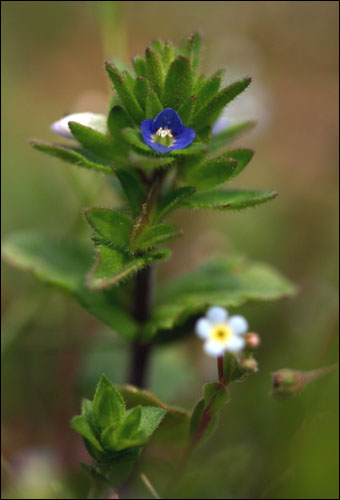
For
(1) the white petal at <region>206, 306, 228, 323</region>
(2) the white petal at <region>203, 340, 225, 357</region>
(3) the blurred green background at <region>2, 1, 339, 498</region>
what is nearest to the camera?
(2) the white petal at <region>203, 340, 225, 357</region>

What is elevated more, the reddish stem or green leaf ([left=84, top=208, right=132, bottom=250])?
green leaf ([left=84, top=208, right=132, bottom=250])

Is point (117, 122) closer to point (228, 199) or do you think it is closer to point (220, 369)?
point (228, 199)

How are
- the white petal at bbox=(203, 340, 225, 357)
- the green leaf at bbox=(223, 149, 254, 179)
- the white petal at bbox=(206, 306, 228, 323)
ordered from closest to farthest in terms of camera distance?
the white petal at bbox=(203, 340, 225, 357) < the white petal at bbox=(206, 306, 228, 323) < the green leaf at bbox=(223, 149, 254, 179)

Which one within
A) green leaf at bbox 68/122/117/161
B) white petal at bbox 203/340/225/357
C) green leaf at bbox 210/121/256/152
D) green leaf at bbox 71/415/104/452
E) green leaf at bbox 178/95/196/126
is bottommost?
green leaf at bbox 71/415/104/452

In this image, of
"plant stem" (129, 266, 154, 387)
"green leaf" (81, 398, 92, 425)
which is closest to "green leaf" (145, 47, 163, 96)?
"plant stem" (129, 266, 154, 387)

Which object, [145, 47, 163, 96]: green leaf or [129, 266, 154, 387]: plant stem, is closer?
[145, 47, 163, 96]: green leaf

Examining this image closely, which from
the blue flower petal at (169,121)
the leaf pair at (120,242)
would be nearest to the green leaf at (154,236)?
the leaf pair at (120,242)

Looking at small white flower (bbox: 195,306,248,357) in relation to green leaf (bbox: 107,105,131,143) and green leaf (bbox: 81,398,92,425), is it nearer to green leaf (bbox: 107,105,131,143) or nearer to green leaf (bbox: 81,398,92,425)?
green leaf (bbox: 81,398,92,425)
